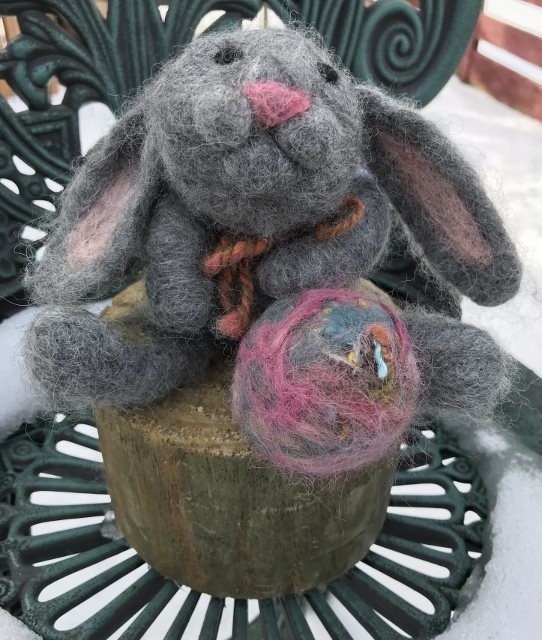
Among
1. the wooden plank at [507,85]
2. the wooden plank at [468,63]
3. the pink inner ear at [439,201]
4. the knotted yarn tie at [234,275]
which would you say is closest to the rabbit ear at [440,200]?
the pink inner ear at [439,201]

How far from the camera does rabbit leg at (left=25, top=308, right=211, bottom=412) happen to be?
38 centimetres

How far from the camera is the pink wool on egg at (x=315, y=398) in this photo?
34 centimetres

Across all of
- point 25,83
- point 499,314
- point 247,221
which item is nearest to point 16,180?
point 25,83

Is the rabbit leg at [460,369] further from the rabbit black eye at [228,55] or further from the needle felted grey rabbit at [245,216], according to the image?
the rabbit black eye at [228,55]

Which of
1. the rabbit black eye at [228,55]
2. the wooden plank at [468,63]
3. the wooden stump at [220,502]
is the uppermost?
the rabbit black eye at [228,55]

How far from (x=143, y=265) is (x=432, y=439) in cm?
43

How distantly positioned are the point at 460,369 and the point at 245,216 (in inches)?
6.2

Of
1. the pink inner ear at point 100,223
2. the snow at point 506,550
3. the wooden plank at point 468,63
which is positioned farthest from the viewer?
the wooden plank at point 468,63

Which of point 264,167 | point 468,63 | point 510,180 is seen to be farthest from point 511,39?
point 264,167

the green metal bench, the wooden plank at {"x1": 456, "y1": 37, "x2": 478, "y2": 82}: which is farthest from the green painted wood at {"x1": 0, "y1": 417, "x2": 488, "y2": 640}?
the wooden plank at {"x1": 456, "y1": 37, "x2": 478, "y2": 82}

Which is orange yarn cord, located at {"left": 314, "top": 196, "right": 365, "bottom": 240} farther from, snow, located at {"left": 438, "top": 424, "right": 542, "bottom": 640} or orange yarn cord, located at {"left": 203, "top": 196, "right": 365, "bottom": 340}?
snow, located at {"left": 438, "top": 424, "right": 542, "bottom": 640}

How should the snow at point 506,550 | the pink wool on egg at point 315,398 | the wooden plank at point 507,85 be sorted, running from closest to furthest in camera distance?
the pink wool on egg at point 315,398 → the snow at point 506,550 → the wooden plank at point 507,85

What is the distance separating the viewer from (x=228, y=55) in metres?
0.38

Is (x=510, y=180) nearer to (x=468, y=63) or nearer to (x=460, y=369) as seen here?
(x=468, y=63)
